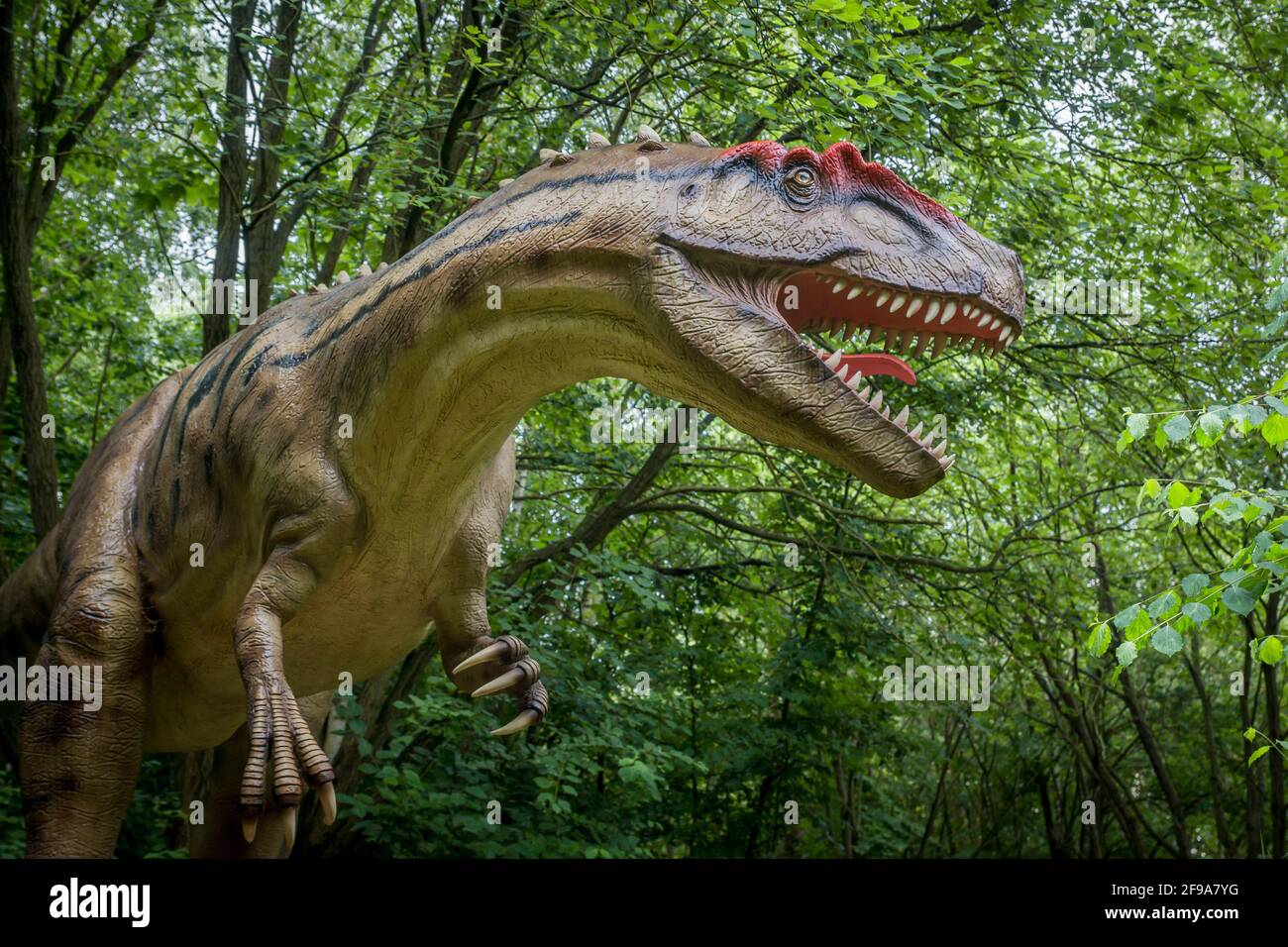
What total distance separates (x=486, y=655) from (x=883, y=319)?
4.24 ft

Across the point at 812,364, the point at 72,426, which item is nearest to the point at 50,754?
the point at 812,364

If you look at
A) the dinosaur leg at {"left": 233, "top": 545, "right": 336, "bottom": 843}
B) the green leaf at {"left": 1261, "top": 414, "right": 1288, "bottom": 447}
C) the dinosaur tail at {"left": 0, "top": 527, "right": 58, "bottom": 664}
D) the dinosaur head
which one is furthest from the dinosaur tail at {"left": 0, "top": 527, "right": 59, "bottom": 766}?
the green leaf at {"left": 1261, "top": 414, "right": 1288, "bottom": 447}

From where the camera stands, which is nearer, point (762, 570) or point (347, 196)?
point (347, 196)

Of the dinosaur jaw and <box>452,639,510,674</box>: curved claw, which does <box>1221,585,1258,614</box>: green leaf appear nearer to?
the dinosaur jaw

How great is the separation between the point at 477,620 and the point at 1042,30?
19.7 ft

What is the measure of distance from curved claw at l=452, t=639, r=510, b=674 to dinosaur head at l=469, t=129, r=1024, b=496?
89 centimetres

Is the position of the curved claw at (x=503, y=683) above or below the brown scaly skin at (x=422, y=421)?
below

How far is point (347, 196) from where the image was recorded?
6930mm

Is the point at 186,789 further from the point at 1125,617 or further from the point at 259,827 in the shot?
the point at 1125,617

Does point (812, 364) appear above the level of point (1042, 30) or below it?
below

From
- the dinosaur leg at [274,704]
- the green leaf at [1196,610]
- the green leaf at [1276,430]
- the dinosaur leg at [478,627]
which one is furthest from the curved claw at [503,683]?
the green leaf at [1276,430]

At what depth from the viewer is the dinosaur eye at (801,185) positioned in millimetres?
2783

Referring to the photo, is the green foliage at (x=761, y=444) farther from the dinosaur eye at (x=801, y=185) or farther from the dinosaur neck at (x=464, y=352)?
the dinosaur neck at (x=464, y=352)

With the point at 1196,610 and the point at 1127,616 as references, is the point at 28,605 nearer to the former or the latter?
the point at 1127,616
